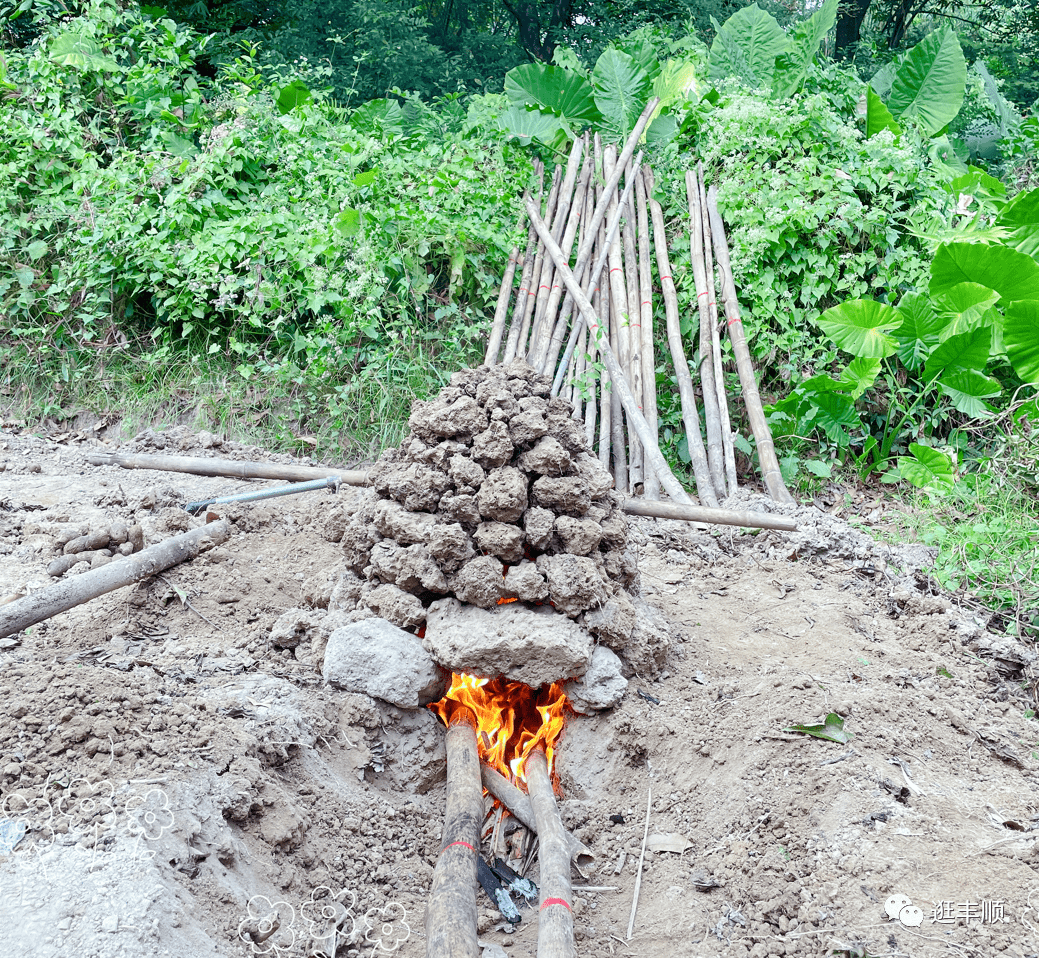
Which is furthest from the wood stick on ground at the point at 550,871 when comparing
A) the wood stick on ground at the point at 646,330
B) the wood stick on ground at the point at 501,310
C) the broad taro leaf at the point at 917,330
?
the broad taro leaf at the point at 917,330

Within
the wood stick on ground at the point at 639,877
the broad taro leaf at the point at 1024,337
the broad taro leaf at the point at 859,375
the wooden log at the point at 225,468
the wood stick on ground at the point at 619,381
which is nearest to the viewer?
the wood stick on ground at the point at 639,877

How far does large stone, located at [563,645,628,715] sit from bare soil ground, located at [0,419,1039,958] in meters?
0.06

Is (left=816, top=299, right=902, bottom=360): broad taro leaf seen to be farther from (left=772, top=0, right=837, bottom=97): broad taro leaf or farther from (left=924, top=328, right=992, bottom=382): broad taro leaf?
(left=772, top=0, right=837, bottom=97): broad taro leaf

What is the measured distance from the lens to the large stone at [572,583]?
9.37ft

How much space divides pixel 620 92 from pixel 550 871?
5769mm

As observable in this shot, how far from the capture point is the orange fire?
2971 mm

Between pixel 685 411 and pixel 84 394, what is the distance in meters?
4.60

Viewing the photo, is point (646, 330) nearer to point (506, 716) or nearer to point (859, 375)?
point (859, 375)

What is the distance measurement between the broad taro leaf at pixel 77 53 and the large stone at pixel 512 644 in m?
6.36

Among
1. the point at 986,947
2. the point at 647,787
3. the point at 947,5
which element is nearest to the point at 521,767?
the point at 647,787

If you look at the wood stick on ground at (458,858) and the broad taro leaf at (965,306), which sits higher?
the broad taro leaf at (965,306)

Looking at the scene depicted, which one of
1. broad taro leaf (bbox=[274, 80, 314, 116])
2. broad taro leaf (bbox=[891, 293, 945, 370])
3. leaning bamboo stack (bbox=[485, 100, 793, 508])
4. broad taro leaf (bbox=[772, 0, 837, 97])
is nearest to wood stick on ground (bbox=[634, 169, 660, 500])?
leaning bamboo stack (bbox=[485, 100, 793, 508])

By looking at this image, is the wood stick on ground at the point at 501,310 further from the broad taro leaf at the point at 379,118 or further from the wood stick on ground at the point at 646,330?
the broad taro leaf at the point at 379,118

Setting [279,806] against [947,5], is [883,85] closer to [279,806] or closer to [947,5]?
[947,5]
